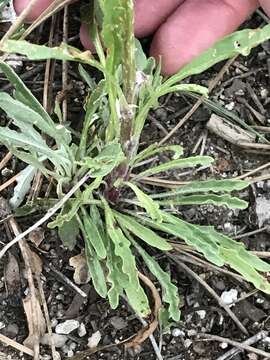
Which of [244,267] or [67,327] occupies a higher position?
[244,267]

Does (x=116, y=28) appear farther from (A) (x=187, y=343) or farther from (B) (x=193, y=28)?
(A) (x=187, y=343)

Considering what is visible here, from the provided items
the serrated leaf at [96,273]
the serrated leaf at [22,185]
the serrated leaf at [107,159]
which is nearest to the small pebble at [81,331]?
the serrated leaf at [96,273]

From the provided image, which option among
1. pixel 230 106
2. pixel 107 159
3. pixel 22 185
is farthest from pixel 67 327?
pixel 230 106

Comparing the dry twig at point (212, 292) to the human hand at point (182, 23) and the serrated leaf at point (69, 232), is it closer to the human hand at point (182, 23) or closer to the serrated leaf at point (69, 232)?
the serrated leaf at point (69, 232)

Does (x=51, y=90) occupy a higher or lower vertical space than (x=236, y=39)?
lower

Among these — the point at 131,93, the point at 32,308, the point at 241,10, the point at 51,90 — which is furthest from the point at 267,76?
the point at 32,308

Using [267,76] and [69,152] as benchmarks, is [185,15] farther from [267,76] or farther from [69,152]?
[69,152]
